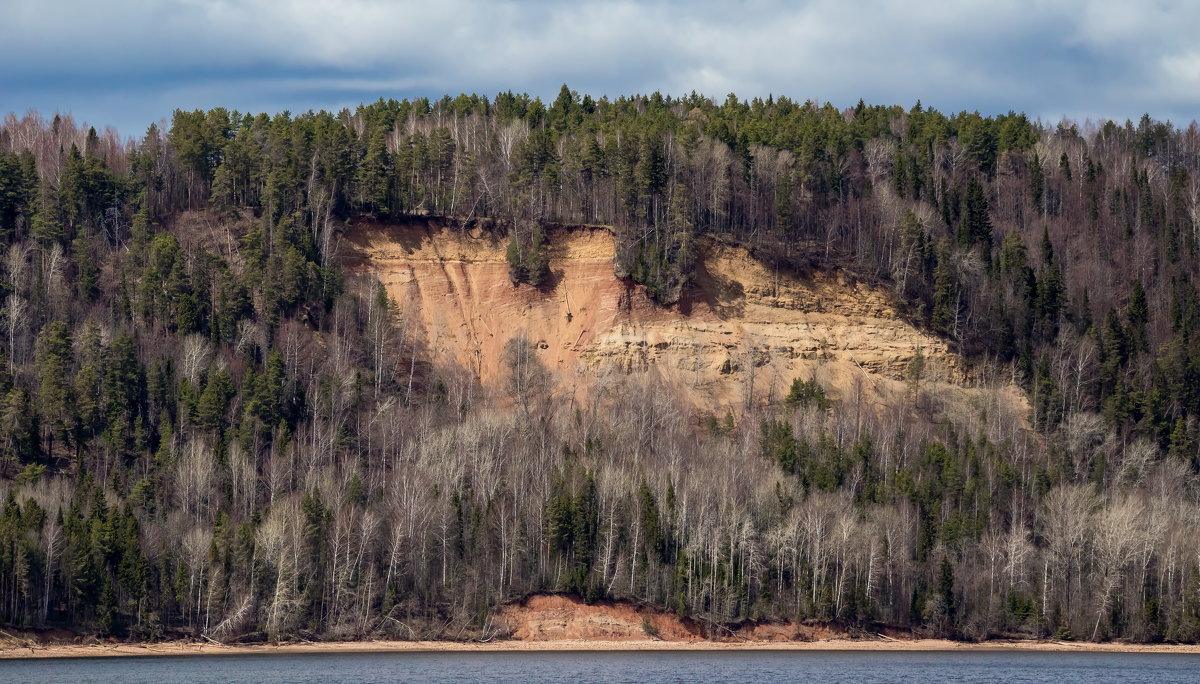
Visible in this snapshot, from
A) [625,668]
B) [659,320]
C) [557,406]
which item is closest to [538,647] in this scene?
[625,668]

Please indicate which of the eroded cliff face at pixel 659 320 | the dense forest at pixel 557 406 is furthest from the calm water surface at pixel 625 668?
the eroded cliff face at pixel 659 320

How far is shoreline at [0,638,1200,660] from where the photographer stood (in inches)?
3145

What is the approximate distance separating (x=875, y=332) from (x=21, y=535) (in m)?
57.9

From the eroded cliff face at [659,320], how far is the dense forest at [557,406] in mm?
1568

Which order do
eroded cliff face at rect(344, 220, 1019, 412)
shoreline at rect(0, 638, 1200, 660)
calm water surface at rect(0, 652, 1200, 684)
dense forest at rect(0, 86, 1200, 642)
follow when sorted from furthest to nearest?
eroded cliff face at rect(344, 220, 1019, 412), dense forest at rect(0, 86, 1200, 642), shoreline at rect(0, 638, 1200, 660), calm water surface at rect(0, 652, 1200, 684)

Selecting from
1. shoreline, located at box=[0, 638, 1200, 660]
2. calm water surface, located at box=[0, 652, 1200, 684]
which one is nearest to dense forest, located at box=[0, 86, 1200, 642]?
shoreline, located at box=[0, 638, 1200, 660]

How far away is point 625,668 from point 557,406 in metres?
33.1

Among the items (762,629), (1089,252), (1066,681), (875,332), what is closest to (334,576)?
(762,629)

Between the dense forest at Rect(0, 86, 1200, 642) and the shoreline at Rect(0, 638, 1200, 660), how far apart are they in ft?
3.30

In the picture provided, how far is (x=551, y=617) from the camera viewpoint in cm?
8756

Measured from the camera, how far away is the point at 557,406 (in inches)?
4181

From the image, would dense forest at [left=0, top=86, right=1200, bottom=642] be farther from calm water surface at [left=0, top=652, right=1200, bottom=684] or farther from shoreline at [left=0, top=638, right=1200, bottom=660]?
calm water surface at [left=0, top=652, right=1200, bottom=684]

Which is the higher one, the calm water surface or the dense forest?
the dense forest

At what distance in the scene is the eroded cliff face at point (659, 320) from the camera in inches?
4355
